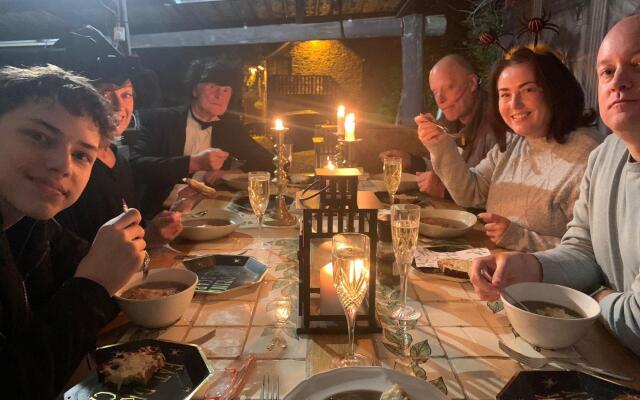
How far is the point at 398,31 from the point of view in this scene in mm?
6766

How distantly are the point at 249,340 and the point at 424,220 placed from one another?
1.18 metres

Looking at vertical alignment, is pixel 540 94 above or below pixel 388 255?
above

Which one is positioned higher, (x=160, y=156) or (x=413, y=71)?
(x=413, y=71)

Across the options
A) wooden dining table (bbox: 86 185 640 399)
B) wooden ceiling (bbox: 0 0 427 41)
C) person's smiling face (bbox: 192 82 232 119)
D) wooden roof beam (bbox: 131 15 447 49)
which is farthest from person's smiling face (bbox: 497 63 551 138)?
wooden roof beam (bbox: 131 15 447 49)

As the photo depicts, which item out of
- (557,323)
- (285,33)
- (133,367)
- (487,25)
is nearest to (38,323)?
(133,367)

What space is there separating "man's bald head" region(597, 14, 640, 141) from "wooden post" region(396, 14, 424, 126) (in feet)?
16.7

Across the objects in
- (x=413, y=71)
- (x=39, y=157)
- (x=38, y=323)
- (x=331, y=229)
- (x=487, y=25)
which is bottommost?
(x=38, y=323)

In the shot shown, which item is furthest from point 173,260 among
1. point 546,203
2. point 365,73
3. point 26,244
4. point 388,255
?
point 365,73

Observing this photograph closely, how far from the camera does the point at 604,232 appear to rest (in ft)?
4.66

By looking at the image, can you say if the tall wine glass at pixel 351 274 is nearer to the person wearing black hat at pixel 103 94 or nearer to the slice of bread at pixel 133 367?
the slice of bread at pixel 133 367

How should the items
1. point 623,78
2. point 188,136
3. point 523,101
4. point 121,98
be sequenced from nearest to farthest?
point 623,78, point 523,101, point 121,98, point 188,136

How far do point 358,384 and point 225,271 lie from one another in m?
0.78

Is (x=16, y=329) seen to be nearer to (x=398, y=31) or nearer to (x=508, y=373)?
(x=508, y=373)

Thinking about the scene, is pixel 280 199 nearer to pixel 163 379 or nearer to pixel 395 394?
pixel 163 379
